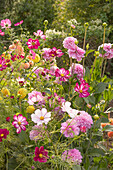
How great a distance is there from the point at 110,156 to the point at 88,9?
18.8 ft

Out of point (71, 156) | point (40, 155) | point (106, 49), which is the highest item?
point (106, 49)

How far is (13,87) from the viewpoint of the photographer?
166 cm

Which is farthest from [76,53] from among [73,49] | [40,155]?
[40,155]

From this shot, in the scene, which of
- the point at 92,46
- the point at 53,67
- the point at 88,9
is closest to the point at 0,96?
the point at 53,67

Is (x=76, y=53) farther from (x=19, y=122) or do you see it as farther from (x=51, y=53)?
(x=19, y=122)

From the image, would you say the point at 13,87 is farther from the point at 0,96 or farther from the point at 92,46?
the point at 92,46

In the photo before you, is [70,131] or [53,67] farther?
[53,67]

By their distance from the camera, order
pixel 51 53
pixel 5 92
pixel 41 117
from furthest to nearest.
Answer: pixel 51 53 → pixel 5 92 → pixel 41 117

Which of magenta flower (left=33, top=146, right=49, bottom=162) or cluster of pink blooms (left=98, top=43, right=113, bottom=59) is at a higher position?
cluster of pink blooms (left=98, top=43, right=113, bottom=59)

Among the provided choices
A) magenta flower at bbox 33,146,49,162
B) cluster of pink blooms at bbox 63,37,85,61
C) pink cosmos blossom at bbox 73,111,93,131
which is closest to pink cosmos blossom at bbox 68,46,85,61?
cluster of pink blooms at bbox 63,37,85,61

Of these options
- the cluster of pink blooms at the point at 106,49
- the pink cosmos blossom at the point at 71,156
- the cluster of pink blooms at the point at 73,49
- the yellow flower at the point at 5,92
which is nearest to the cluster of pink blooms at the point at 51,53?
the cluster of pink blooms at the point at 73,49

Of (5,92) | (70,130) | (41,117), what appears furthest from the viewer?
(5,92)

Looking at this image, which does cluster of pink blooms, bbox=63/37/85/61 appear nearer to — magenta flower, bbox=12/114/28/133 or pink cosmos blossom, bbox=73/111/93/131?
pink cosmos blossom, bbox=73/111/93/131

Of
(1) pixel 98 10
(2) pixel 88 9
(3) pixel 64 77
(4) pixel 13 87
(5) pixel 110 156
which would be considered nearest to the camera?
(3) pixel 64 77
